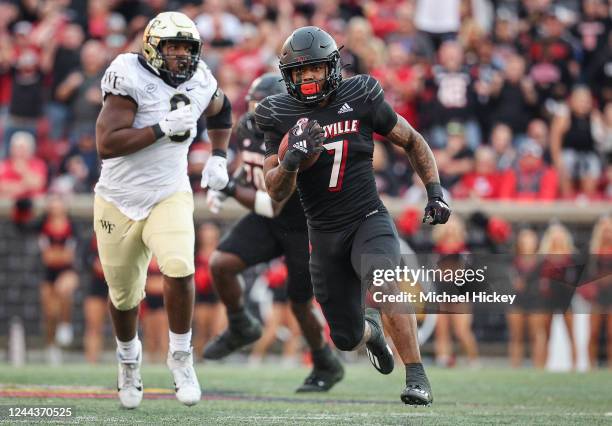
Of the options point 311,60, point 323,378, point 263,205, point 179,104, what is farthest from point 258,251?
point 311,60

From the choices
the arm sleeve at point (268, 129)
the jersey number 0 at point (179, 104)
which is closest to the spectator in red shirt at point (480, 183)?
the jersey number 0 at point (179, 104)

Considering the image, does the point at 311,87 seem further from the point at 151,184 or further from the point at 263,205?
the point at 263,205

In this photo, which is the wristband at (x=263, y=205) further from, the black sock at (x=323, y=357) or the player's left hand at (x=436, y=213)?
the player's left hand at (x=436, y=213)

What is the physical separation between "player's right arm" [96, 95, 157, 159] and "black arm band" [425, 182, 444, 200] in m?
1.51

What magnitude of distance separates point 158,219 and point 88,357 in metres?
6.83

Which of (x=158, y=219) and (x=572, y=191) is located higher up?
(x=158, y=219)

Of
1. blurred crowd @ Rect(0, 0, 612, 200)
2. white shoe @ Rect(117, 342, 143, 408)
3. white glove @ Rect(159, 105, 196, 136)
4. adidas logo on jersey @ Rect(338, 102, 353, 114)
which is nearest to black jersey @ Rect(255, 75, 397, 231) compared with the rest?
adidas logo on jersey @ Rect(338, 102, 353, 114)

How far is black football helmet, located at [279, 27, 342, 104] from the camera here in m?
6.07

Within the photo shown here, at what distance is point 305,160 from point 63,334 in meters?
7.94

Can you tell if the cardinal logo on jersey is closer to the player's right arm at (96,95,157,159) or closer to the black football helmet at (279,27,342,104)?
the black football helmet at (279,27,342,104)

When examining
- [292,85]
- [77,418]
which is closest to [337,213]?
[292,85]

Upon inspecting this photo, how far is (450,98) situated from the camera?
1395 cm

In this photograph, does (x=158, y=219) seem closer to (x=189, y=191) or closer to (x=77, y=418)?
(x=189, y=191)

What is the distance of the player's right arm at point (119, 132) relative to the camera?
255 inches
